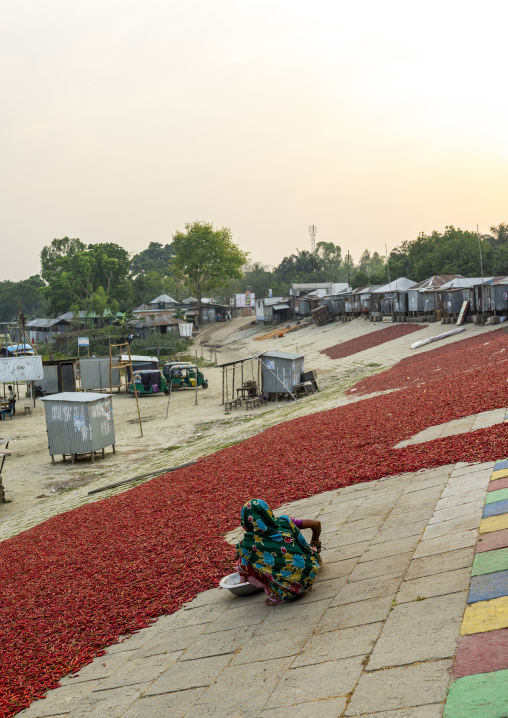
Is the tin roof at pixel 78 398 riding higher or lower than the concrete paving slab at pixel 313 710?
higher

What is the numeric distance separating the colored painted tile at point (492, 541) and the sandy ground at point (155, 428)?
42.0 feet

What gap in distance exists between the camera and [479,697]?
425cm

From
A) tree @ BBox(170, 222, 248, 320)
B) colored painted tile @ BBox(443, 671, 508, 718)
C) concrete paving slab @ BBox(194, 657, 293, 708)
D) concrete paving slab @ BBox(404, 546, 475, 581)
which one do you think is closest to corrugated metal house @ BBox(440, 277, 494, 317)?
concrete paving slab @ BBox(404, 546, 475, 581)

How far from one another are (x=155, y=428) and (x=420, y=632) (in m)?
25.7

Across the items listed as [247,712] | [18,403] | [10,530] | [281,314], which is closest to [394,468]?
[247,712]

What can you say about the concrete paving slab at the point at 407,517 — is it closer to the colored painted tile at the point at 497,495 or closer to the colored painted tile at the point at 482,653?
the colored painted tile at the point at 497,495

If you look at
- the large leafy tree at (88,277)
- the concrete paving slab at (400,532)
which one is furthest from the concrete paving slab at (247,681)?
the large leafy tree at (88,277)

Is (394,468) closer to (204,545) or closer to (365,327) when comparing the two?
(204,545)

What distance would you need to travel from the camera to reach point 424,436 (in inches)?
499

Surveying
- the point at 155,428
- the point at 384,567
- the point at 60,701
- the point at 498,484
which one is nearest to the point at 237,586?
the point at 384,567

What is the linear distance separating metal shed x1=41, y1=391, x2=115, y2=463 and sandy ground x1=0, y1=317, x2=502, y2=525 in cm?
72

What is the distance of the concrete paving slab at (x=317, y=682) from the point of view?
497 cm

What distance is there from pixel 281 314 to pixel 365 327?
91.8ft

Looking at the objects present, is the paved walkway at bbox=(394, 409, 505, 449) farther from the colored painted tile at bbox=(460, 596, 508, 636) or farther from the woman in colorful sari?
the colored painted tile at bbox=(460, 596, 508, 636)
